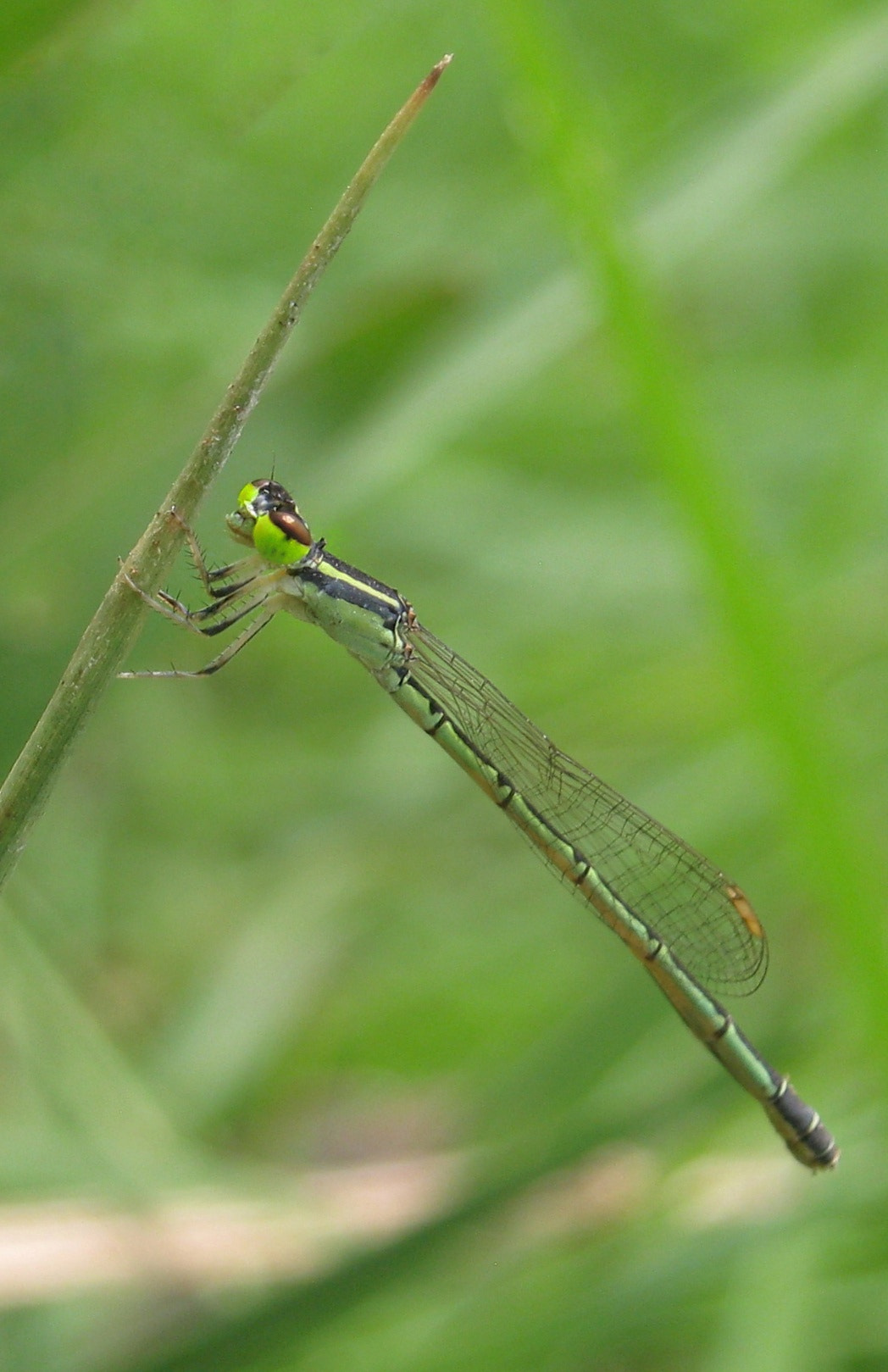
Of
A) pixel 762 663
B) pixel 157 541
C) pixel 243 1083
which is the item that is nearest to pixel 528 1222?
pixel 243 1083

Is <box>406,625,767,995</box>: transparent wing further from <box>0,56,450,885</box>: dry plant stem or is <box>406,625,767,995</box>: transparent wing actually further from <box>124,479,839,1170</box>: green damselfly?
<box>0,56,450,885</box>: dry plant stem

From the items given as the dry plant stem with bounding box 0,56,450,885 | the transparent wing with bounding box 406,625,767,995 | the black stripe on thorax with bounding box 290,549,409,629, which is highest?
the black stripe on thorax with bounding box 290,549,409,629

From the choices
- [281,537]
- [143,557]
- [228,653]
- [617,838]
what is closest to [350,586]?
[281,537]

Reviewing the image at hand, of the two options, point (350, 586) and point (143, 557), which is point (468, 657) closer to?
point (350, 586)

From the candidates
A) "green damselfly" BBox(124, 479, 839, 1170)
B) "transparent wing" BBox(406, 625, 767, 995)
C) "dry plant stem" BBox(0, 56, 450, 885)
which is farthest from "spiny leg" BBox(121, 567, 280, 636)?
"transparent wing" BBox(406, 625, 767, 995)

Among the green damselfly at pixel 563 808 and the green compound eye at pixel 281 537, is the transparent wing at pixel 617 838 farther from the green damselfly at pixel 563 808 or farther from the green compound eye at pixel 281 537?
the green compound eye at pixel 281 537

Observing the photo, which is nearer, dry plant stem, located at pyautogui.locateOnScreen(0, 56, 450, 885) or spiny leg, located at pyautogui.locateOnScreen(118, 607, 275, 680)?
dry plant stem, located at pyautogui.locateOnScreen(0, 56, 450, 885)

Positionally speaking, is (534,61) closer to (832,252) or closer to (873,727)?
(873,727)
